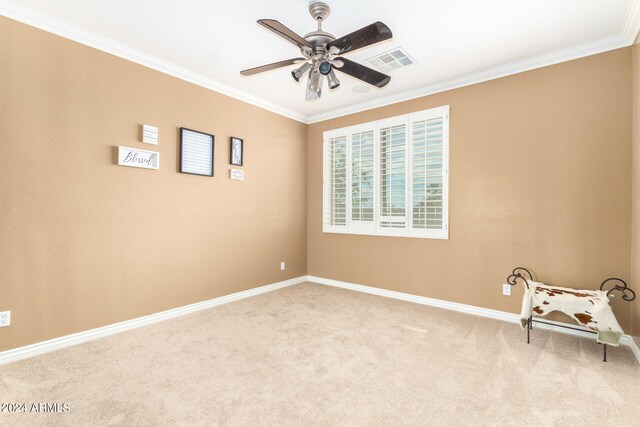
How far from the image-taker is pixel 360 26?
8.46 ft

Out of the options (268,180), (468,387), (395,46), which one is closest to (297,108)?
(268,180)

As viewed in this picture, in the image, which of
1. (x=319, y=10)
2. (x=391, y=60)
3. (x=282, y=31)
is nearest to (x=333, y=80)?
(x=319, y=10)

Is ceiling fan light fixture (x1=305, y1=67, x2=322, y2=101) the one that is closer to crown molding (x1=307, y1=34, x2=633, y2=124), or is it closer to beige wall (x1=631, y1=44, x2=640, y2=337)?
crown molding (x1=307, y1=34, x2=633, y2=124)

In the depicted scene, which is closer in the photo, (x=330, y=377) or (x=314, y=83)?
(x=330, y=377)

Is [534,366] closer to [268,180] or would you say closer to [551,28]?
[551,28]

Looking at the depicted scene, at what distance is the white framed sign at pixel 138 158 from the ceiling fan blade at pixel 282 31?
1.98m

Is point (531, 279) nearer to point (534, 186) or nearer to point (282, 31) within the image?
point (534, 186)

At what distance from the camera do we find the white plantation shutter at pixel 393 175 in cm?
406

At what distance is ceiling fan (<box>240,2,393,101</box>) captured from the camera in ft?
6.43

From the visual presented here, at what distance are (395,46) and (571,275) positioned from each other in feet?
9.22

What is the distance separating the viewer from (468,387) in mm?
2053

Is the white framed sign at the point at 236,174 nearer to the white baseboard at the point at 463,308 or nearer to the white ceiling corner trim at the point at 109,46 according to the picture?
the white ceiling corner trim at the point at 109,46

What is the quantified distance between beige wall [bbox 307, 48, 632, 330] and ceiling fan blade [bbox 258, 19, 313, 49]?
2.26 metres

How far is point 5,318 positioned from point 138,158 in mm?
1675
